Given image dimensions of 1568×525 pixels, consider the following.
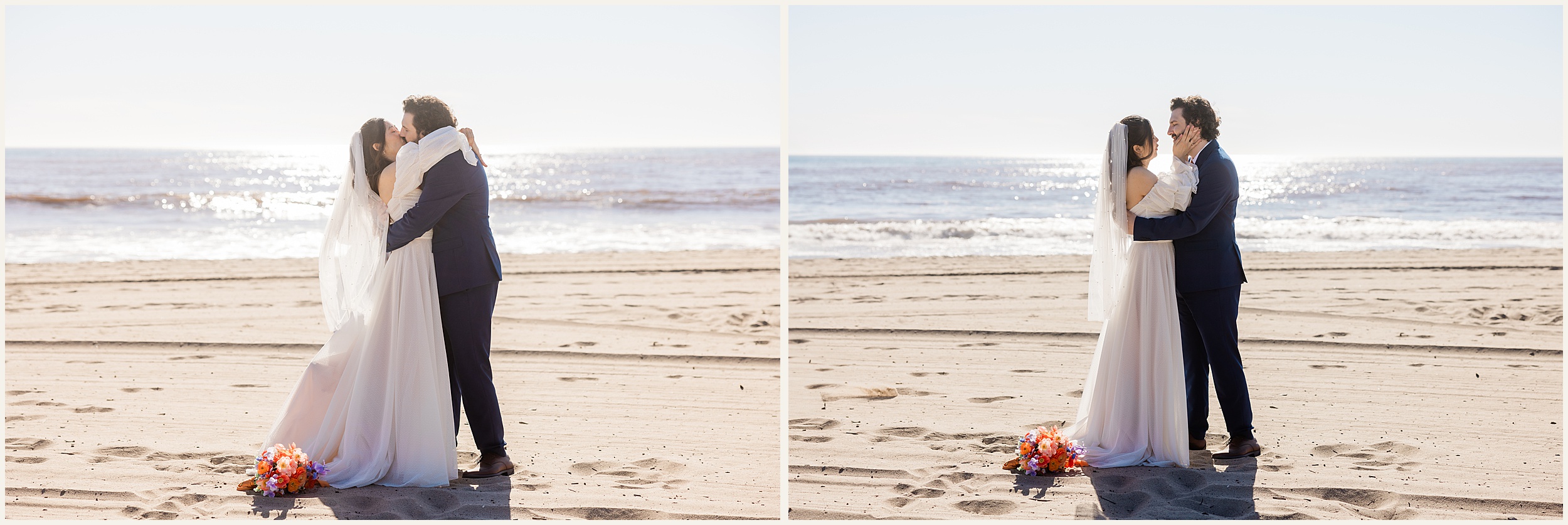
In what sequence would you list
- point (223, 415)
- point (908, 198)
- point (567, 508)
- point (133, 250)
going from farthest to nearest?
point (908, 198) < point (133, 250) < point (223, 415) < point (567, 508)

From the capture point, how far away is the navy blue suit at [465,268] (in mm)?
4215

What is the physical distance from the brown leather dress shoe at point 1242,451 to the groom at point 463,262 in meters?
3.14

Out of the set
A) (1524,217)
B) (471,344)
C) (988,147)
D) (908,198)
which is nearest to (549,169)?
(908,198)

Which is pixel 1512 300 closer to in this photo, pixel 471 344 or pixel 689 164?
pixel 471 344

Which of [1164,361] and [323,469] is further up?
[1164,361]

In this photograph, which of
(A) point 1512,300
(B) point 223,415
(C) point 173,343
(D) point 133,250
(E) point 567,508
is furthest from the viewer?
(D) point 133,250

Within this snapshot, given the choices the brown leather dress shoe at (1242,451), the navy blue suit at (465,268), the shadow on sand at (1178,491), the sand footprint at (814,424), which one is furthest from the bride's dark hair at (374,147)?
the brown leather dress shoe at (1242,451)

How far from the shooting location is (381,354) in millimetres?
4312

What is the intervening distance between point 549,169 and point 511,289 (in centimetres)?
3830

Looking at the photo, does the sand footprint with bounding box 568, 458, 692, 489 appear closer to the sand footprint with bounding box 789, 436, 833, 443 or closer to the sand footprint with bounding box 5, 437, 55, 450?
the sand footprint with bounding box 789, 436, 833, 443

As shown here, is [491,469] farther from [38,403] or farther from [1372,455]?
[1372,455]

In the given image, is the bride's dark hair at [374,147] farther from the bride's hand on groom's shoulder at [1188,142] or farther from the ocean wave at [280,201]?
the ocean wave at [280,201]

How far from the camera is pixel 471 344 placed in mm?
4398

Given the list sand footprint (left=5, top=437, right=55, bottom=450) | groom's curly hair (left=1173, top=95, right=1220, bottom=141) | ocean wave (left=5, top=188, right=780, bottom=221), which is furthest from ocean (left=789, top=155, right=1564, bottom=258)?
sand footprint (left=5, top=437, right=55, bottom=450)
